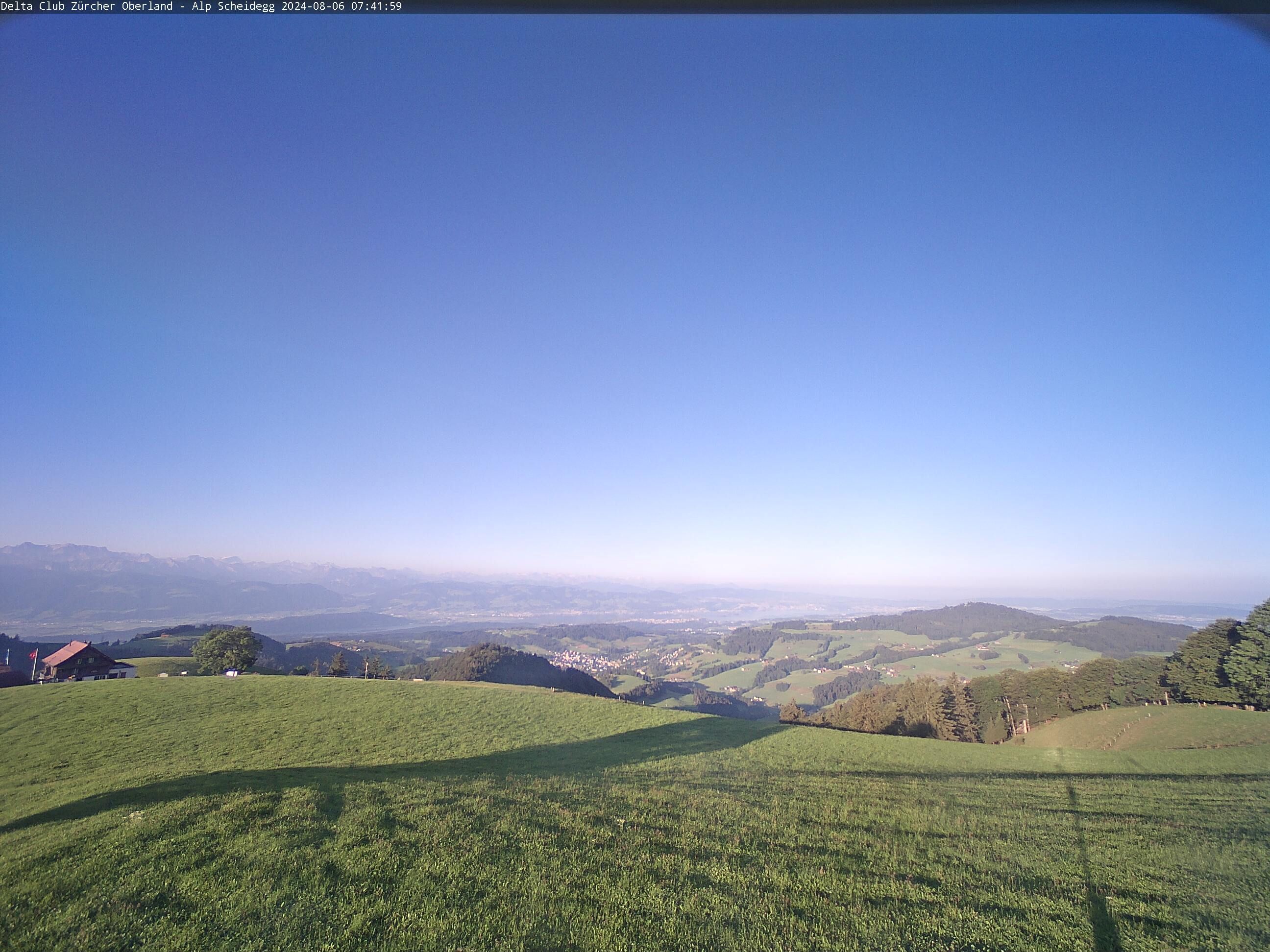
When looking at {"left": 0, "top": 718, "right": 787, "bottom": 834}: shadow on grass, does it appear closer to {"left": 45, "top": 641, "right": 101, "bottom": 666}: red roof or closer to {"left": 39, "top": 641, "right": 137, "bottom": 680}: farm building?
{"left": 39, "top": 641, "right": 137, "bottom": 680}: farm building

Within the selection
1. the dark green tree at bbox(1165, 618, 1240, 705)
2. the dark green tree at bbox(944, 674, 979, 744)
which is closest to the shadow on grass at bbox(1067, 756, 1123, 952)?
the dark green tree at bbox(944, 674, 979, 744)

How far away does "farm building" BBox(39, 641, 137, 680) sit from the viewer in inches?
1487

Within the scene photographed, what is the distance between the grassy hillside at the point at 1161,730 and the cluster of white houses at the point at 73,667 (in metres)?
69.5

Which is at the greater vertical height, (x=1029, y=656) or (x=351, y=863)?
(x=351, y=863)

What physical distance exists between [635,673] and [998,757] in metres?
138

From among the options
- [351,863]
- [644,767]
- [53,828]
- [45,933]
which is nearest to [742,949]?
[351,863]

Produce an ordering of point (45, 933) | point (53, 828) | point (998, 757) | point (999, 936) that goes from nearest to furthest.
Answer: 1. point (45, 933)
2. point (999, 936)
3. point (53, 828)
4. point (998, 757)

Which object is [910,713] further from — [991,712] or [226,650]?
[226,650]

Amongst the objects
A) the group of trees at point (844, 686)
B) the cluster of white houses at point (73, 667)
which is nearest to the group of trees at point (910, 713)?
the cluster of white houses at point (73, 667)

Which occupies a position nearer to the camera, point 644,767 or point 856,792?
point 856,792

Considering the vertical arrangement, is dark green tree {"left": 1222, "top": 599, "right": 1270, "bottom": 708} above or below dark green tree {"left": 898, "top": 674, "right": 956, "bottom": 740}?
above

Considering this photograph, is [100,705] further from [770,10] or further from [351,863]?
[770,10]

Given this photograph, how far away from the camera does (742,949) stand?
5.13 meters

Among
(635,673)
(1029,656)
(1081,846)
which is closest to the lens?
(1081,846)
